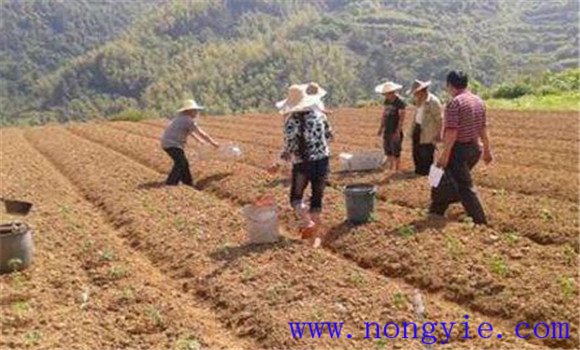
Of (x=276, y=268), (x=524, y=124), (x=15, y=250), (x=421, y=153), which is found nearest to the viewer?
(x=276, y=268)

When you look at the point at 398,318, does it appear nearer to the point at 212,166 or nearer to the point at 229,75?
the point at 212,166

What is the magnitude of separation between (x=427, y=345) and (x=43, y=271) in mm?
4455

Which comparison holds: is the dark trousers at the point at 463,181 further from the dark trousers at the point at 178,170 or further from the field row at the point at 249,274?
the dark trousers at the point at 178,170

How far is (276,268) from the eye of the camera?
7.73 meters

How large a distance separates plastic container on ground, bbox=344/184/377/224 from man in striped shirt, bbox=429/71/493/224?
0.89m

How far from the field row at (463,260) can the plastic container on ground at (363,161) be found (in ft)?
9.91

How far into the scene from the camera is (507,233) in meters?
8.90

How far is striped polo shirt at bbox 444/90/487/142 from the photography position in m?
8.64

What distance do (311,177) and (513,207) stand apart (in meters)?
3.09

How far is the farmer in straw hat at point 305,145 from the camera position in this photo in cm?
839

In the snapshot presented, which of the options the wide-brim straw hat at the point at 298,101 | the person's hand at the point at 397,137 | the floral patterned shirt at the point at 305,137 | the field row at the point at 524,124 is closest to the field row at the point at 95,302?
the floral patterned shirt at the point at 305,137

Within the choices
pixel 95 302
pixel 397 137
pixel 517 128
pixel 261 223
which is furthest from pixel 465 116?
pixel 517 128

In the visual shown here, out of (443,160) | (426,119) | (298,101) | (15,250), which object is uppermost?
(298,101)

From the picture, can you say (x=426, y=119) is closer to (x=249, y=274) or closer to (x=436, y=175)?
(x=436, y=175)
